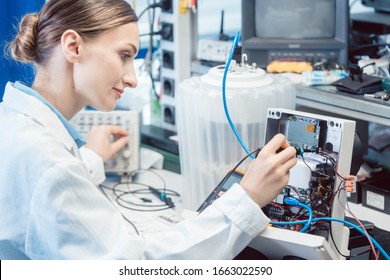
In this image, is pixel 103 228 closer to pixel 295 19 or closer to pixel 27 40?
pixel 27 40

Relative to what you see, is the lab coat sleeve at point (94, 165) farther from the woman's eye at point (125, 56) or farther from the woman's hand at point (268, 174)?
the woman's hand at point (268, 174)

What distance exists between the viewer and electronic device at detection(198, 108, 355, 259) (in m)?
1.37

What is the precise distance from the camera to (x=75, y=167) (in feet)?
3.77

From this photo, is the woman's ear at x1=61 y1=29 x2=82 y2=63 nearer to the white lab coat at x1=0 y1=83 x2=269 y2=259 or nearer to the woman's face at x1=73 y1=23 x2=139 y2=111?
the woman's face at x1=73 y1=23 x2=139 y2=111

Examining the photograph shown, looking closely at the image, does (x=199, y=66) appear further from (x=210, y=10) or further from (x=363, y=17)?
(x=363, y=17)

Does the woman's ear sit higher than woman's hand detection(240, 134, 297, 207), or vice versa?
the woman's ear

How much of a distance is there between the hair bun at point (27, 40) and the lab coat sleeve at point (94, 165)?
71 cm

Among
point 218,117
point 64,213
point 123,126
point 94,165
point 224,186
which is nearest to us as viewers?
point 64,213

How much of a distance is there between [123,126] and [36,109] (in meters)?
0.97

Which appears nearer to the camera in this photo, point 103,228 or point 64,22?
point 103,228

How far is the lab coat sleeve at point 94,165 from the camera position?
2039 mm

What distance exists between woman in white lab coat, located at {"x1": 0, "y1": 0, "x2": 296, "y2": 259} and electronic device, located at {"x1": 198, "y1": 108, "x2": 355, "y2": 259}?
0.12 metres

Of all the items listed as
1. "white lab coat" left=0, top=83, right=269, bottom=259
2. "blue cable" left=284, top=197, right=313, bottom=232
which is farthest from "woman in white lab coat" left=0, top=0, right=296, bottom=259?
"blue cable" left=284, top=197, right=313, bottom=232

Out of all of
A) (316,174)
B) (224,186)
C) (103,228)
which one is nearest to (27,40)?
(103,228)
